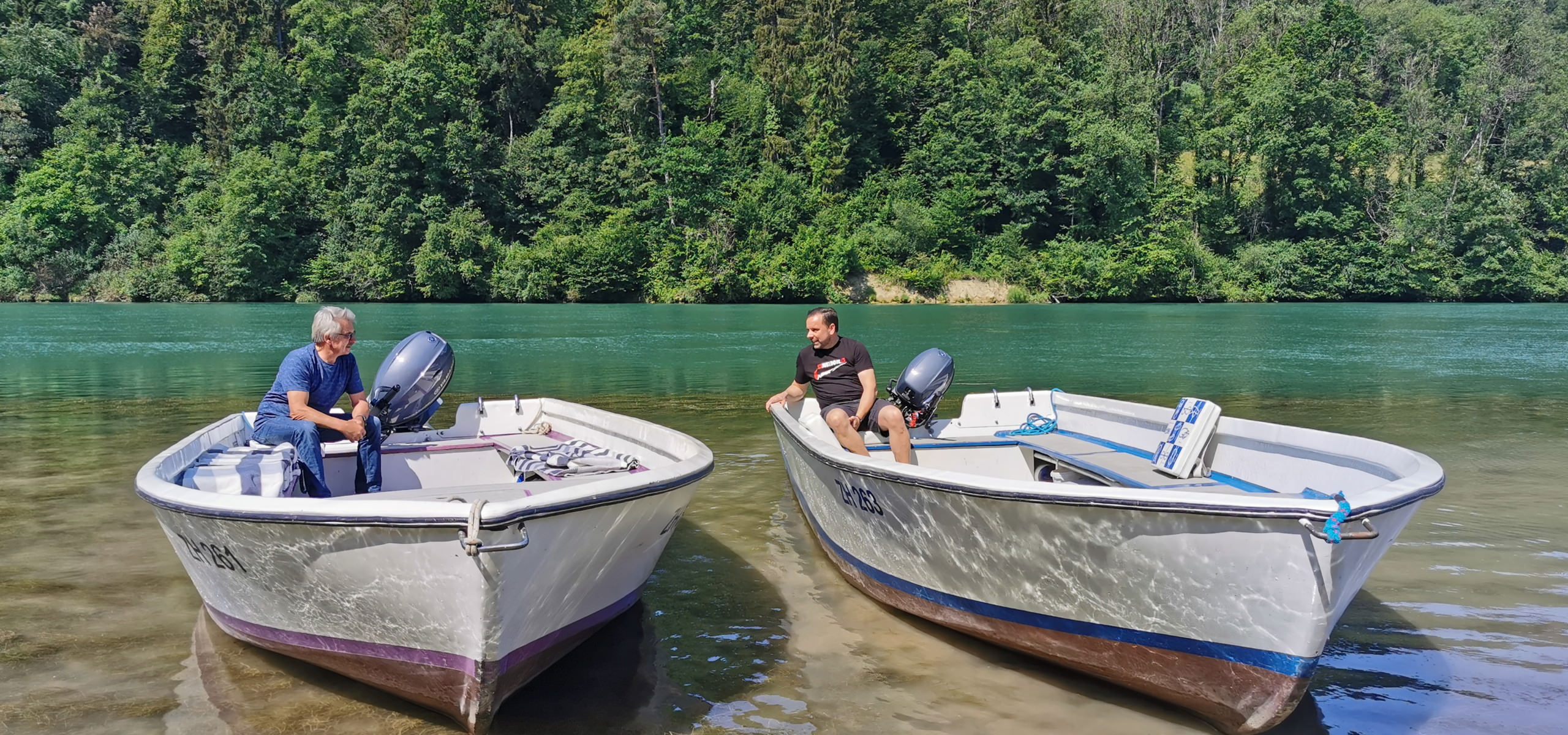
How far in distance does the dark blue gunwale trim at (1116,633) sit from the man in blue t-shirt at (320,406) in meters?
3.37

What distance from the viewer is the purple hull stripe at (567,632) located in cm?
439

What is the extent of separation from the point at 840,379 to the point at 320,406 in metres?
3.68

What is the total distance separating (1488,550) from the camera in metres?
7.00

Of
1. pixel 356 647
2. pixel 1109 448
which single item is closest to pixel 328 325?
pixel 356 647

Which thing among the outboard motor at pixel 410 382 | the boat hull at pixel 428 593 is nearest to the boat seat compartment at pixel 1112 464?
the boat hull at pixel 428 593

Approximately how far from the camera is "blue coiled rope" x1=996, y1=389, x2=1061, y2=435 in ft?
28.0

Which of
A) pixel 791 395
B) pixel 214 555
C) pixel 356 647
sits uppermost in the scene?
pixel 791 395

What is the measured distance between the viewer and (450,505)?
4.03 metres

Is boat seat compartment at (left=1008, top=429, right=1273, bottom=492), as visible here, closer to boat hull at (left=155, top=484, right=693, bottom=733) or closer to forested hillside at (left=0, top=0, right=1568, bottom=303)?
boat hull at (left=155, top=484, right=693, bottom=733)

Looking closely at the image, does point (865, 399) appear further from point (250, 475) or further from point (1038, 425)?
point (250, 475)

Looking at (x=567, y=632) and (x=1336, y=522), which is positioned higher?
(x=1336, y=522)

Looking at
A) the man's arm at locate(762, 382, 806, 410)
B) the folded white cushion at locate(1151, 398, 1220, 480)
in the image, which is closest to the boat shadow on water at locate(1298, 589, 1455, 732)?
the folded white cushion at locate(1151, 398, 1220, 480)

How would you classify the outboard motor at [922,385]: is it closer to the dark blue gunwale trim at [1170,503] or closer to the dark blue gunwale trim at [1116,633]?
the dark blue gunwale trim at [1116,633]

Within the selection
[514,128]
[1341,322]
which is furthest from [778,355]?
[514,128]
